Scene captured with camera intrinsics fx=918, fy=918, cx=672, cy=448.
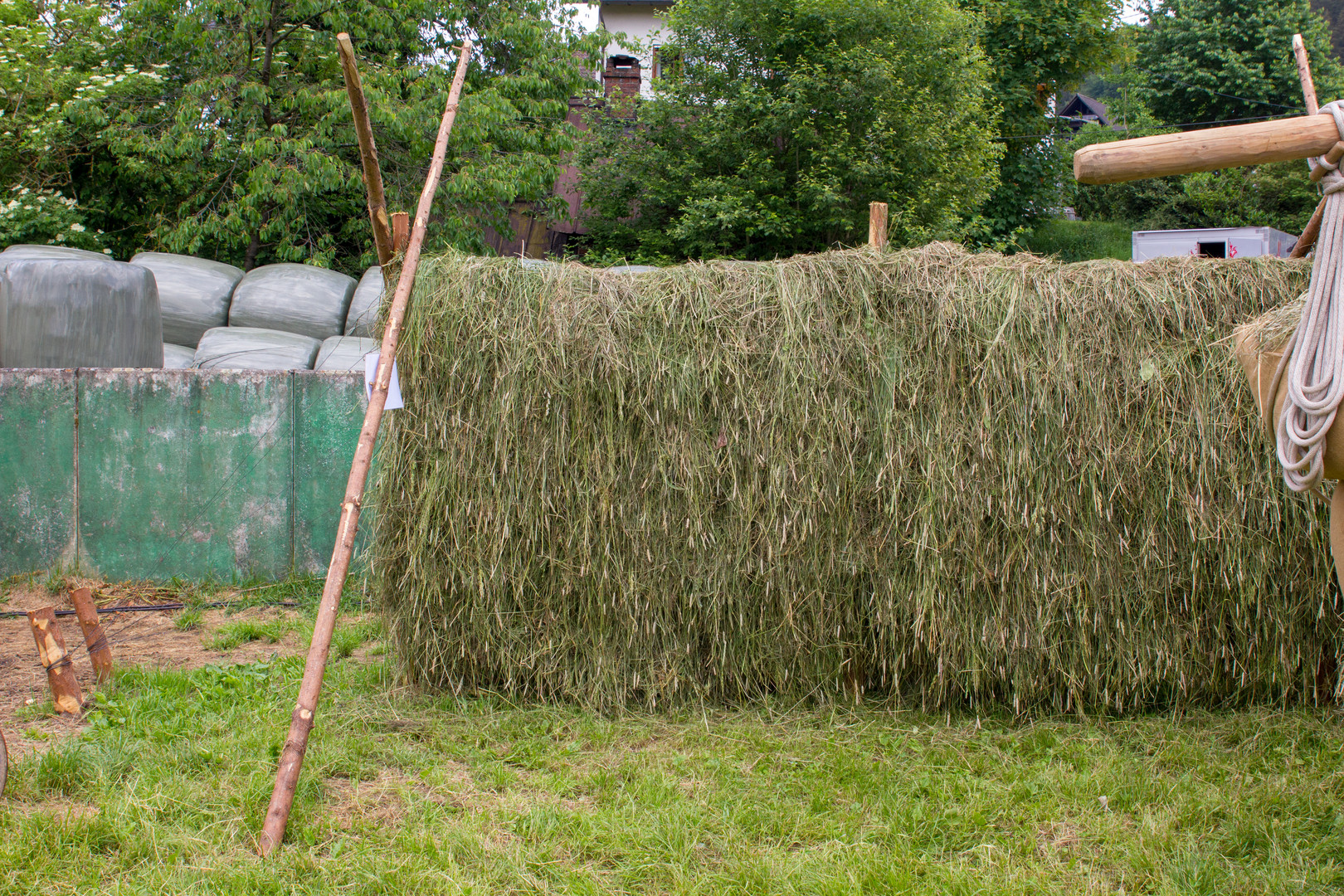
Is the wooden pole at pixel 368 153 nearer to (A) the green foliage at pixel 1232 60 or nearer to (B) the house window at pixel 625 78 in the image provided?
(B) the house window at pixel 625 78

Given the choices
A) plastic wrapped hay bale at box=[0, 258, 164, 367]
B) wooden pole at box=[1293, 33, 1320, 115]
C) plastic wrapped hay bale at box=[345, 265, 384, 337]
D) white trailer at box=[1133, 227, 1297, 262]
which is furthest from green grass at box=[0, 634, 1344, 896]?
white trailer at box=[1133, 227, 1297, 262]

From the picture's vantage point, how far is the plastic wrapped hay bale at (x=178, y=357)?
→ 6627 mm

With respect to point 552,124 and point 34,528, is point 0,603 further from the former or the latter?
point 552,124

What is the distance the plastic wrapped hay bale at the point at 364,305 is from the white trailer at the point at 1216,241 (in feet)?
47.4

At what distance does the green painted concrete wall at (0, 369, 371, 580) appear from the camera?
Answer: 542 centimetres

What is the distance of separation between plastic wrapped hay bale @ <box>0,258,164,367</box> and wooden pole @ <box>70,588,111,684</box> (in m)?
2.34

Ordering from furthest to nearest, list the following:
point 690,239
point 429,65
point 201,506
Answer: point 690,239 < point 429,65 < point 201,506

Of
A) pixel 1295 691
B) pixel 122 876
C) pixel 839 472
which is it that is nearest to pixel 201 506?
pixel 122 876

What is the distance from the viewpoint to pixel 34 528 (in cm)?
541

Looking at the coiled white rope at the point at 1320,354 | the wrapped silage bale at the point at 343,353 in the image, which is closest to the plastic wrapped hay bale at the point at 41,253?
the wrapped silage bale at the point at 343,353

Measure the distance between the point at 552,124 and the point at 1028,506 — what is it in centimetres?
1014

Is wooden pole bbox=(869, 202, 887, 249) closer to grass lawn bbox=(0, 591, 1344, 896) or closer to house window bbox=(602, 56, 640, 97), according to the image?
grass lawn bbox=(0, 591, 1344, 896)

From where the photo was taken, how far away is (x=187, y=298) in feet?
24.3

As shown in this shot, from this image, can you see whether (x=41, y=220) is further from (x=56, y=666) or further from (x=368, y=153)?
(x=368, y=153)
